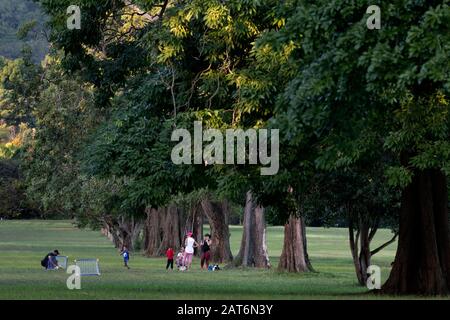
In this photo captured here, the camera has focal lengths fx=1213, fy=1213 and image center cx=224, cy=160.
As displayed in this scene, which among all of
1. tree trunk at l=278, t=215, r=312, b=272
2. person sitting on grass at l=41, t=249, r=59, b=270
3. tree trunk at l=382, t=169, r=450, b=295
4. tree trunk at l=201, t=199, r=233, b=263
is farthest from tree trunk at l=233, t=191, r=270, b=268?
tree trunk at l=382, t=169, r=450, b=295

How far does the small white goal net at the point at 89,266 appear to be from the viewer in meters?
41.4

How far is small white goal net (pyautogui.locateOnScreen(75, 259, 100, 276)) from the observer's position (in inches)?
1630

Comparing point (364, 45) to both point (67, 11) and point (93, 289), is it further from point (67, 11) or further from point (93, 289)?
point (93, 289)

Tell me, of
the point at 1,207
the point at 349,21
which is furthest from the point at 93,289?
the point at 1,207

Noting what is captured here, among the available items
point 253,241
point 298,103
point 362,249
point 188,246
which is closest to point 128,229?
point 253,241

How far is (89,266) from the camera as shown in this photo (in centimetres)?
4222

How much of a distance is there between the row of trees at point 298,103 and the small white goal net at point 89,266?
8.82 m

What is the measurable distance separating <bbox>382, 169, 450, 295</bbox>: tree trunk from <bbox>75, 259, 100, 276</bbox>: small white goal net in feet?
50.3

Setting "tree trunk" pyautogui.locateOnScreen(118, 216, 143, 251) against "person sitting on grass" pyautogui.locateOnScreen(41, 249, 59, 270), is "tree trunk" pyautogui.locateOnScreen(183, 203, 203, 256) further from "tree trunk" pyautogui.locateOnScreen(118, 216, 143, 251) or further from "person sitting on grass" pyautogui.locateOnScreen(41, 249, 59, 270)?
"person sitting on grass" pyautogui.locateOnScreen(41, 249, 59, 270)

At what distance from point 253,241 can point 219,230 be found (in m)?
6.55

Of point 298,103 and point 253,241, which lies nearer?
point 298,103

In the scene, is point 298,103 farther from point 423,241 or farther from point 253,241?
point 253,241

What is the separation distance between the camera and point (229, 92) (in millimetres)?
27969
